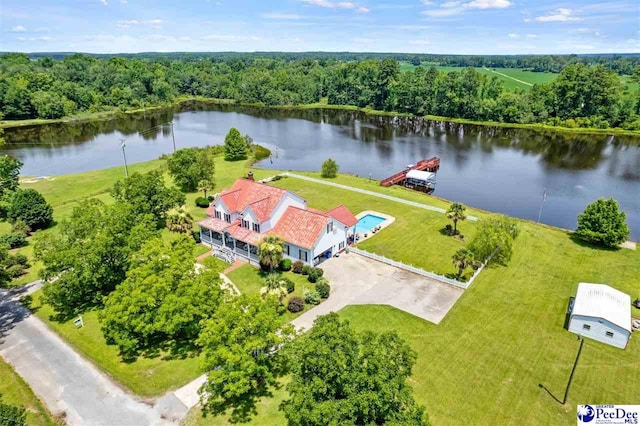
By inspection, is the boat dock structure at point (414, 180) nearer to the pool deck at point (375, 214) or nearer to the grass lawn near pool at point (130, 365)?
the pool deck at point (375, 214)

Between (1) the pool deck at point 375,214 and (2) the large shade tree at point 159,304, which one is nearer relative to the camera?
(2) the large shade tree at point 159,304

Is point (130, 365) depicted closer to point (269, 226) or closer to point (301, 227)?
point (269, 226)

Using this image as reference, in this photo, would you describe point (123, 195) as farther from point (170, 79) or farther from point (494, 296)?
point (170, 79)

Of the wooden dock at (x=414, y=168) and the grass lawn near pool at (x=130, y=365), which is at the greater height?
the wooden dock at (x=414, y=168)

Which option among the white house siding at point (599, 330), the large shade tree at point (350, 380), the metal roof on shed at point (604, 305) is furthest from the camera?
the metal roof on shed at point (604, 305)

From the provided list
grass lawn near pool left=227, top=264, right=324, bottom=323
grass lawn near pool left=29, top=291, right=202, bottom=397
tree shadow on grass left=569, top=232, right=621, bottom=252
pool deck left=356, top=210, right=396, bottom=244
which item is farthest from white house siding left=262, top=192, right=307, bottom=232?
tree shadow on grass left=569, top=232, right=621, bottom=252

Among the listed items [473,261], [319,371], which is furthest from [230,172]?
[319,371]

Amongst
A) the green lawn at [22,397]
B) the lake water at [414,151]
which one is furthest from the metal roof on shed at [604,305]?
the green lawn at [22,397]

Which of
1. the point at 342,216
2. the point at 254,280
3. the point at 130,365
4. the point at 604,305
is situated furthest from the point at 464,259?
the point at 130,365
